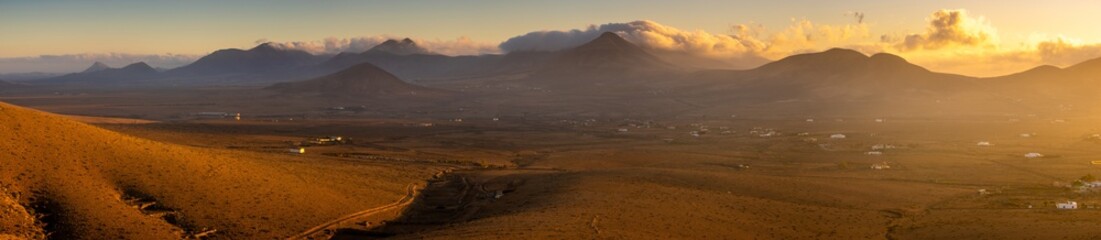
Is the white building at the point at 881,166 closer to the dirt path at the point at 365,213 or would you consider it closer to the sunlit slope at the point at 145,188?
the dirt path at the point at 365,213

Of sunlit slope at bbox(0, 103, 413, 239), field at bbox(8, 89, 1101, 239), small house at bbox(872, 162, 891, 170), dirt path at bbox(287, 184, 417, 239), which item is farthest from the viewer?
small house at bbox(872, 162, 891, 170)

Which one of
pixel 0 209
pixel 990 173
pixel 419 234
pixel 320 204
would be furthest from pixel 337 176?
pixel 990 173

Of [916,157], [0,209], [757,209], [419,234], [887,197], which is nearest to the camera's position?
[0,209]

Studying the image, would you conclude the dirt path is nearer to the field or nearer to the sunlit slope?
the field

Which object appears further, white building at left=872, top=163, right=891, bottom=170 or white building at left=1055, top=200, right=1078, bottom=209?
white building at left=872, top=163, right=891, bottom=170

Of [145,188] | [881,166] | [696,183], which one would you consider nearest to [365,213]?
[145,188]

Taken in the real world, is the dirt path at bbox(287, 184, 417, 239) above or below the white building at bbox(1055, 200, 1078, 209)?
below

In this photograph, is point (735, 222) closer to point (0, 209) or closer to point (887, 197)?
point (887, 197)

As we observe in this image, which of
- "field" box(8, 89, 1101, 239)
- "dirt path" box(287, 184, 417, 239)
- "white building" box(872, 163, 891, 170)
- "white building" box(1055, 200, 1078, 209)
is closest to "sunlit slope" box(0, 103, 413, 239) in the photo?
"dirt path" box(287, 184, 417, 239)

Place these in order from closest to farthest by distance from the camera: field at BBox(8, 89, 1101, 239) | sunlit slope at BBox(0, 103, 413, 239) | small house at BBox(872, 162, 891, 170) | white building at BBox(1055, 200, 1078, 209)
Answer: sunlit slope at BBox(0, 103, 413, 239) < field at BBox(8, 89, 1101, 239) < white building at BBox(1055, 200, 1078, 209) < small house at BBox(872, 162, 891, 170)

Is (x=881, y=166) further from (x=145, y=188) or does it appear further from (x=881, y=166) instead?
(x=145, y=188)
